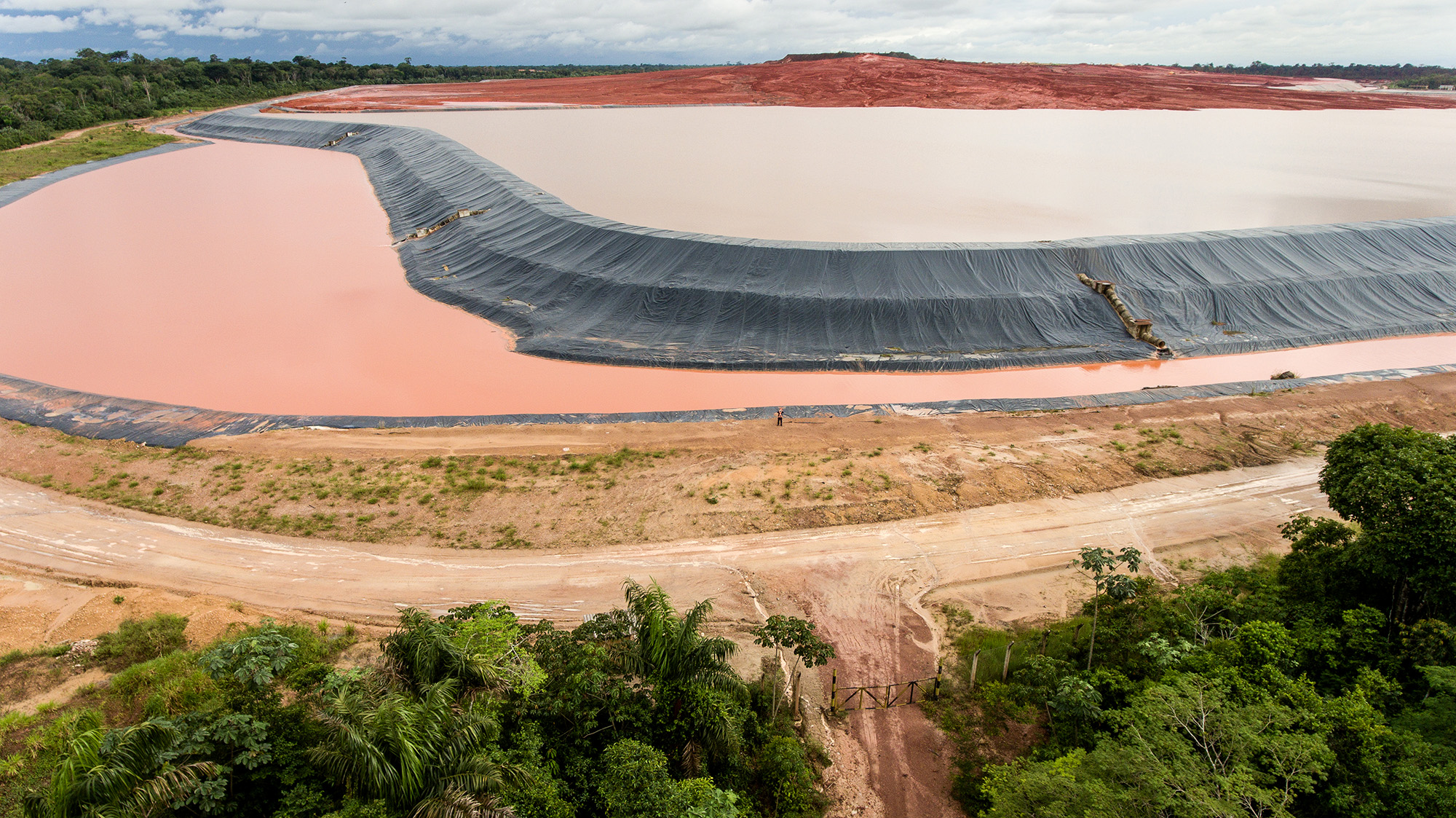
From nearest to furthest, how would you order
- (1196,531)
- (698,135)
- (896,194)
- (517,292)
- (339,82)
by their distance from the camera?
(1196,531) < (517,292) < (896,194) < (698,135) < (339,82)

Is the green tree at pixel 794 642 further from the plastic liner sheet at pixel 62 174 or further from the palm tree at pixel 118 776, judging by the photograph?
the plastic liner sheet at pixel 62 174

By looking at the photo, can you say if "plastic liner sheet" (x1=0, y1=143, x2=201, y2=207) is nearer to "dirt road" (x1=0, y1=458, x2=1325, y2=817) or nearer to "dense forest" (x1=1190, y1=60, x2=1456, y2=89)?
"dirt road" (x1=0, y1=458, x2=1325, y2=817)

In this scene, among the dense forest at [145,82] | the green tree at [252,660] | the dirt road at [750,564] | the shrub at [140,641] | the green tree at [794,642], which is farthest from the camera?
the dense forest at [145,82]

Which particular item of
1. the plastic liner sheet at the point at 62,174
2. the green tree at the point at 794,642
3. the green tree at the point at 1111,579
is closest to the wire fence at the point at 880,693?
the green tree at the point at 794,642

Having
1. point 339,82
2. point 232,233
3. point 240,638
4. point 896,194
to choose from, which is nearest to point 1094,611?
point 240,638

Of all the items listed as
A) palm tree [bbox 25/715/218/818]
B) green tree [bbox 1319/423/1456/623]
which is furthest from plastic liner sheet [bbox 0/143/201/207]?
green tree [bbox 1319/423/1456/623]

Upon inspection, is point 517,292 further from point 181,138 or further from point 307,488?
point 181,138
